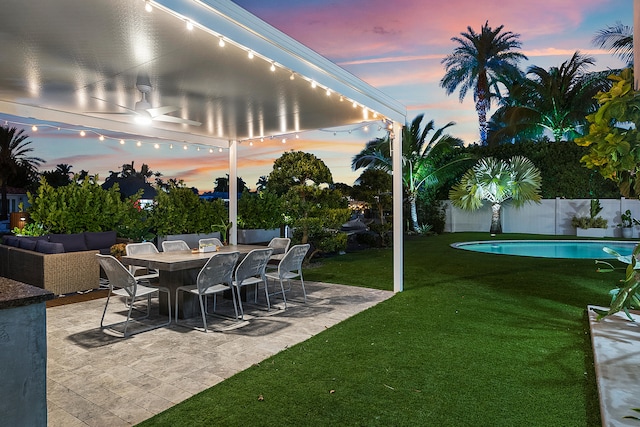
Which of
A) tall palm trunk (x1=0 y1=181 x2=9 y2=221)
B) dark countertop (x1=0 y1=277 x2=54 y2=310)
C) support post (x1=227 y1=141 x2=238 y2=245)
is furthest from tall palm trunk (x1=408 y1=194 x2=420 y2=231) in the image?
tall palm trunk (x1=0 y1=181 x2=9 y2=221)

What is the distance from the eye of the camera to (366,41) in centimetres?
1716

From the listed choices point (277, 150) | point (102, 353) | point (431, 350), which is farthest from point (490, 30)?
point (102, 353)

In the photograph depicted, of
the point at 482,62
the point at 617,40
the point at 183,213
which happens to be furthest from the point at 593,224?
the point at 183,213

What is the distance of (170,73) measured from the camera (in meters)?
5.15

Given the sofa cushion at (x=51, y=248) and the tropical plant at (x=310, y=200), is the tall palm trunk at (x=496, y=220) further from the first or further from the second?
the sofa cushion at (x=51, y=248)

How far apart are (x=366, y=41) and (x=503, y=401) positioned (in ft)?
54.7

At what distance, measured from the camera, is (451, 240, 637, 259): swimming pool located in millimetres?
13273

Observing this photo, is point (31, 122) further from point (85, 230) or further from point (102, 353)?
point (102, 353)

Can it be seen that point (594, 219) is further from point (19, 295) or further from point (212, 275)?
point (19, 295)

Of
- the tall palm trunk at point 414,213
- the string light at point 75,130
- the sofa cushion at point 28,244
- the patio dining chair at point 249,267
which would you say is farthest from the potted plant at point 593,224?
the sofa cushion at point 28,244

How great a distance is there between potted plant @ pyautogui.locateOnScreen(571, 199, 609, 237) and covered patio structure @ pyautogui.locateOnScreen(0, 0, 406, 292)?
1298 centimetres

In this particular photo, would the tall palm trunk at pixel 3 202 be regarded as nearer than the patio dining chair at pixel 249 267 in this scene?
No

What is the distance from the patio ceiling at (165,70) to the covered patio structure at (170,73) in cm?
1

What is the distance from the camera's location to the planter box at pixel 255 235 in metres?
13.1
